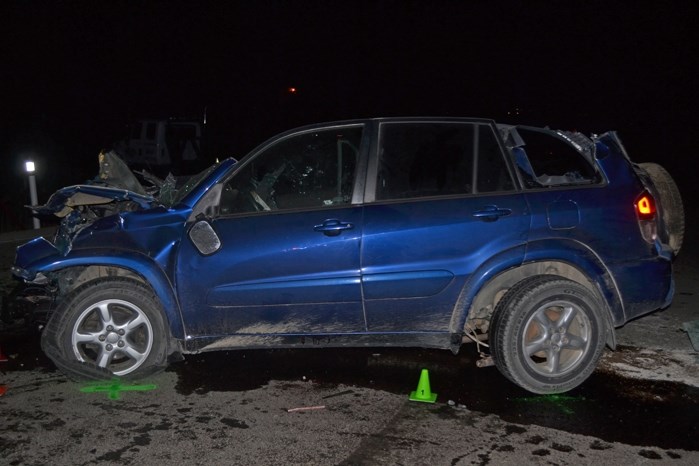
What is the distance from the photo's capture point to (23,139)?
23.8 m

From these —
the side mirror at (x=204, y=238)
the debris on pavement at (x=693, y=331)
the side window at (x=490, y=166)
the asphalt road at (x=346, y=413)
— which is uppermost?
the side window at (x=490, y=166)

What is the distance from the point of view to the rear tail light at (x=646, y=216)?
455 cm

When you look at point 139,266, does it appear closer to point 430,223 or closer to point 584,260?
point 430,223

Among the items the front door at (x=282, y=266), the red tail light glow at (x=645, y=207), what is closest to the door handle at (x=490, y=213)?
the front door at (x=282, y=266)

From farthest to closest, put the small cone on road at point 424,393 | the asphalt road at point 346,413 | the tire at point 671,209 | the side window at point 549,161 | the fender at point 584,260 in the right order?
the tire at point 671,209 < the side window at point 549,161 < the fender at point 584,260 < the small cone on road at point 424,393 < the asphalt road at point 346,413

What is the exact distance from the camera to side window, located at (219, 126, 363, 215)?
455 centimetres

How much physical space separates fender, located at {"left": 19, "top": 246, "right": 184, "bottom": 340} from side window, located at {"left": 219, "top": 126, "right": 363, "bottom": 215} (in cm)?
62

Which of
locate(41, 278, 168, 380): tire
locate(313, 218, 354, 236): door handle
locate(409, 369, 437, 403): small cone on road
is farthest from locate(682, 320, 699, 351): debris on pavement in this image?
locate(41, 278, 168, 380): tire

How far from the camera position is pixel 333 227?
436cm

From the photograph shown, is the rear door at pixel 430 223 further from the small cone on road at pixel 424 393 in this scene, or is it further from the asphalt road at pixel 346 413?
the asphalt road at pixel 346 413

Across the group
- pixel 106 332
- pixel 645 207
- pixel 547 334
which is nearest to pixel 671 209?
pixel 645 207

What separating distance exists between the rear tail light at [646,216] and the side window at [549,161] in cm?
32

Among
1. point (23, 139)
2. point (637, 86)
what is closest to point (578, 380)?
point (23, 139)

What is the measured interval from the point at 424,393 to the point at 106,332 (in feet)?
7.31
